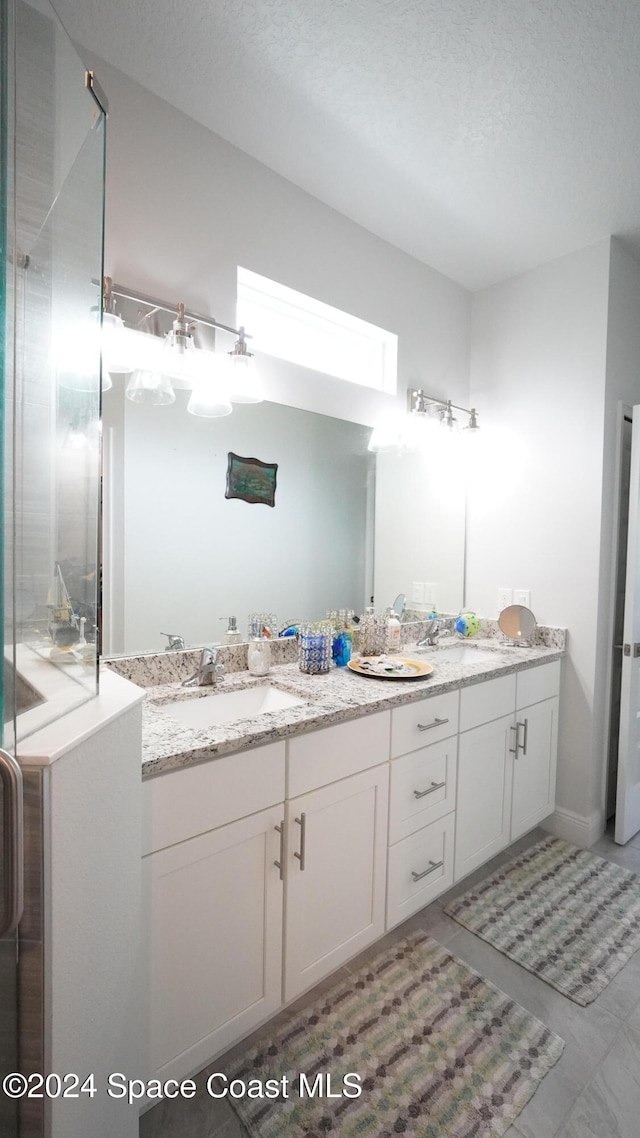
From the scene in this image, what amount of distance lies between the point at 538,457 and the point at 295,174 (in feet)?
5.29

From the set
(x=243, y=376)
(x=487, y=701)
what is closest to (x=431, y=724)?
(x=487, y=701)

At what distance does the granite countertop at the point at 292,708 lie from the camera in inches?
42.4

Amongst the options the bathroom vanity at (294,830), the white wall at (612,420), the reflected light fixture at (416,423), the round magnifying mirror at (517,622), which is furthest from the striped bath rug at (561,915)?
the reflected light fixture at (416,423)

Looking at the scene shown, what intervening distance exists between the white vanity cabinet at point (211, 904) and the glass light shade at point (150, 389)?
1.11 meters

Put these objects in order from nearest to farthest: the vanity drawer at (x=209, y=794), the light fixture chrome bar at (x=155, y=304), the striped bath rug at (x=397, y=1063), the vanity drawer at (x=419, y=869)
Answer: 1. the vanity drawer at (x=209, y=794)
2. the striped bath rug at (x=397, y=1063)
3. the light fixture chrome bar at (x=155, y=304)
4. the vanity drawer at (x=419, y=869)

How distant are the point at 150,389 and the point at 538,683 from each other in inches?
76.6

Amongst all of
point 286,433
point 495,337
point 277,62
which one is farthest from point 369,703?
point 495,337

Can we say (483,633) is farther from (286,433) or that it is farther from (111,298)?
(111,298)

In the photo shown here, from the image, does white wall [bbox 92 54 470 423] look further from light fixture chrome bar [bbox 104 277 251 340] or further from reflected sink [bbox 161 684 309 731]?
reflected sink [bbox 161 684 309 731]

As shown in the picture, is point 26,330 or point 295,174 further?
point 295,174

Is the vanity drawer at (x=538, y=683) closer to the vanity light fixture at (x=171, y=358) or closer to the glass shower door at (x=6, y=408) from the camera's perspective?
the vanity light fixture at (x=171, y=358)

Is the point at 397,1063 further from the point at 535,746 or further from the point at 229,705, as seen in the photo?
the point at 535,746

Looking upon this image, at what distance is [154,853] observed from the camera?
3.34ft

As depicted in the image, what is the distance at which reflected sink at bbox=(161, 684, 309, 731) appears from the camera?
4.73 feet
